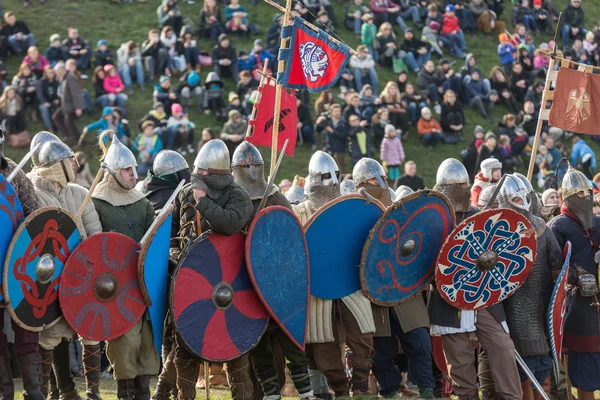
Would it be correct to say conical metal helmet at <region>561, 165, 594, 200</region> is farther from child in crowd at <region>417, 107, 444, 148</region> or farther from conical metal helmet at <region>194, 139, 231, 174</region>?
child in crowd at <region>417, 107, 444, 148</region>

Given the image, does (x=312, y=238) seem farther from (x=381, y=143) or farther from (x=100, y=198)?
(x=381, y=143)

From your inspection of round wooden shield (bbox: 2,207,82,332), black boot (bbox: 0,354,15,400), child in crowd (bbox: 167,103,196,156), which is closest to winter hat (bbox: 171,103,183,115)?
child in crowd (bbox: 167,103,196,156)

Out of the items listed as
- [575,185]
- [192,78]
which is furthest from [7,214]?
[192,78]

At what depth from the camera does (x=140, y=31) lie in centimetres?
2288

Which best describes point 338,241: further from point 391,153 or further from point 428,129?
point 428,129

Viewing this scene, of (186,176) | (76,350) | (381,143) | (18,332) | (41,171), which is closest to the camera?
(18,332)

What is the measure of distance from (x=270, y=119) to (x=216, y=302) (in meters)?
3.10

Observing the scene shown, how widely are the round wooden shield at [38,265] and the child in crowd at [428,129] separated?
14.3 metres

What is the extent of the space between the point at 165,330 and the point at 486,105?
1650cm

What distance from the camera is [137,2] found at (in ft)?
80.0

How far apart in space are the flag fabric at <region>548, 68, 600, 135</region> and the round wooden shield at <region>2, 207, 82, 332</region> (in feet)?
15.5

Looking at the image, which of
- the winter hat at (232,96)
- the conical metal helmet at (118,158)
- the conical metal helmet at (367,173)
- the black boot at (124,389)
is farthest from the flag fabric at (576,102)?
the winter hat at (232,96)

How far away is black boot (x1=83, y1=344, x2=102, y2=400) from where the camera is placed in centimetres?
750

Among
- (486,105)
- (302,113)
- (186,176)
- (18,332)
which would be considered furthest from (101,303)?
(486,105)
